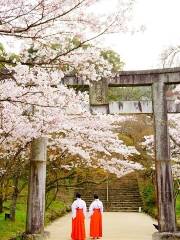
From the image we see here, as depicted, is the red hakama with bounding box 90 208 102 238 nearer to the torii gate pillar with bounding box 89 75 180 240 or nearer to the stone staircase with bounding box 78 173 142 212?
the torii gate pillar with bounding box 89 75 180 240

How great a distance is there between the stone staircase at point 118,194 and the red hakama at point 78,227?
1513cm

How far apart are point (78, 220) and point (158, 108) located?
13.3 ft

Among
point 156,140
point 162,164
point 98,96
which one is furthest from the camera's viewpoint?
point 98,96

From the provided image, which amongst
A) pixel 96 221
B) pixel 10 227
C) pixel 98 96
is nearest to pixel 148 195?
pixel 96 221

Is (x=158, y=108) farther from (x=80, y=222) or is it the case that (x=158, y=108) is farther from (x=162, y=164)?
(x=80, y=222)

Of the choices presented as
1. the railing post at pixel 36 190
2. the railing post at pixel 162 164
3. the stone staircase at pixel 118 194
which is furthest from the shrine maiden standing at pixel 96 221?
the stone staircase at pixel 118 194

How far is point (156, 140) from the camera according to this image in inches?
459

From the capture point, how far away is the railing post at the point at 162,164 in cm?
1123

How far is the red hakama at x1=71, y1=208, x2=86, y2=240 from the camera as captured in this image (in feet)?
40.1

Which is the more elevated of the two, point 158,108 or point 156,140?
point 158,108

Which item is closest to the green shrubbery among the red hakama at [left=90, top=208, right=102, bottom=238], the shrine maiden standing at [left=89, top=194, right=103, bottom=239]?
the shrine maiden standing at [left=89, top=194, right=103, bottom=239]

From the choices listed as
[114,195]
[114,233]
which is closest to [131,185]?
[114,195]

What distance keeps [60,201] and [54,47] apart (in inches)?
808

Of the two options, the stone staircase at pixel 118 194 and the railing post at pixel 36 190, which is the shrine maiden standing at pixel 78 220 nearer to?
the railing post at pixel 36 190
